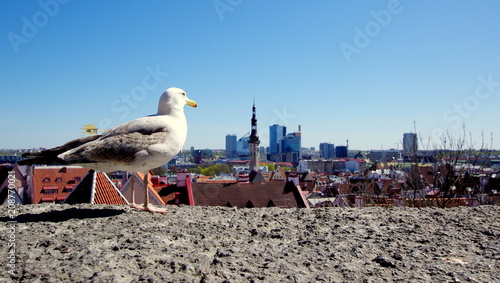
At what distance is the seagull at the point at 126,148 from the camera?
385 cm

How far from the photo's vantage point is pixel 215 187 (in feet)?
52.1

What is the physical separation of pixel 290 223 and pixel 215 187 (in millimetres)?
12673

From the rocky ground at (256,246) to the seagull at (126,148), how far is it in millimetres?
537

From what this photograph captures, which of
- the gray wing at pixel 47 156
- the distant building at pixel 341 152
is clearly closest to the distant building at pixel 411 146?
the gray wing at pixel 47 156

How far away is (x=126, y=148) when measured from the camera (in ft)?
12.9

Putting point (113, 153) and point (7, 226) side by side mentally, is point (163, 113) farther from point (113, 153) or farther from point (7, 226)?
point (7, 226)

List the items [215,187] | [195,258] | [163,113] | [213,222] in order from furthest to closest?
[215,187] < [163,113] < [213,222] < [195,258]

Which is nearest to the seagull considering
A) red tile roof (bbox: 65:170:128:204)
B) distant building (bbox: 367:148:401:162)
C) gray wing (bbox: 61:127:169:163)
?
gray wing (bbox: 61:127:169:163)

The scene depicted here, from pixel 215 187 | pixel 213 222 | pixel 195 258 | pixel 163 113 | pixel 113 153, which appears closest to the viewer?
pixel 195 258

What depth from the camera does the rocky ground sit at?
213cm

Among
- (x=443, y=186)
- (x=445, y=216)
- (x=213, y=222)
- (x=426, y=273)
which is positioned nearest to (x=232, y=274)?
(x=426, y=273)
